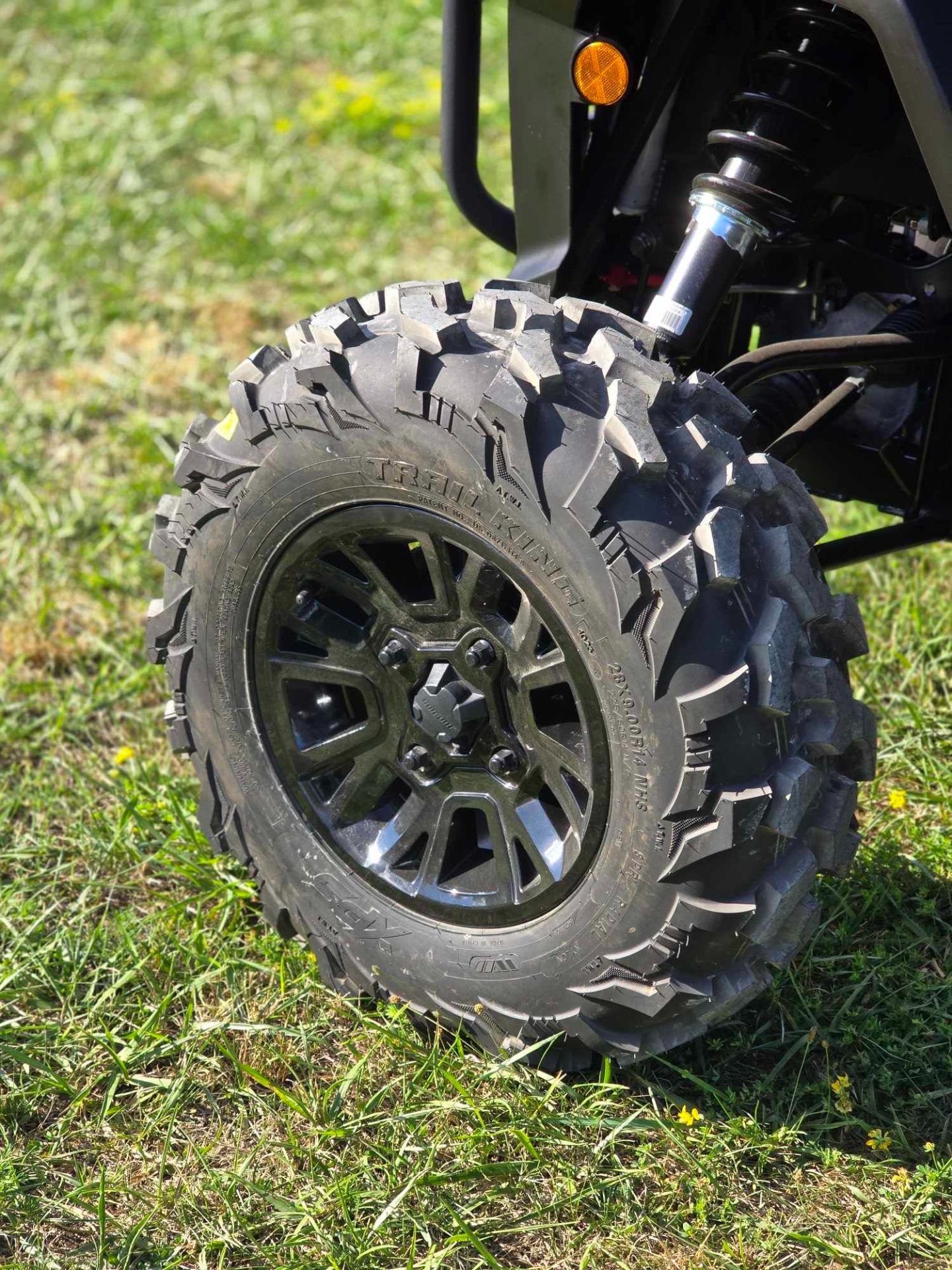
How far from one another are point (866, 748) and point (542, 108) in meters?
1.27

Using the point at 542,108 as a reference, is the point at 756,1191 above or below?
below

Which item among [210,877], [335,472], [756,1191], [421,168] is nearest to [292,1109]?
[210,877]

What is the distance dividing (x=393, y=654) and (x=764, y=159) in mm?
1057

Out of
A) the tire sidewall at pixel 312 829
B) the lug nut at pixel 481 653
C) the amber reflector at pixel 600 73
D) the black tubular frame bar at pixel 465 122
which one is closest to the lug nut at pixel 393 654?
the lug nut at pixel 481 653

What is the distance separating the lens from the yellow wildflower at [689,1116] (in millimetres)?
2395

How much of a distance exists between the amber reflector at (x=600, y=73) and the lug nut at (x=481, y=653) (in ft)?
3.18

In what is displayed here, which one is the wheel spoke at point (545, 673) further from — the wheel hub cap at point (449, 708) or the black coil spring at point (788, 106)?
the black coil spring at point (788, 106)

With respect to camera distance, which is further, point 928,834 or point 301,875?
point 928,834

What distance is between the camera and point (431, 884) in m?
2.54

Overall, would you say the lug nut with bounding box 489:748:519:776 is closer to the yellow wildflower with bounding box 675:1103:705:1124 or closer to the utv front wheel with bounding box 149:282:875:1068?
the utv front wheel with bounding box 149:282:875:1068

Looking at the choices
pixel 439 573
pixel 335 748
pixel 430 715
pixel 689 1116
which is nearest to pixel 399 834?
pixel 335 748

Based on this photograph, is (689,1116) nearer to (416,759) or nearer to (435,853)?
(435,853)

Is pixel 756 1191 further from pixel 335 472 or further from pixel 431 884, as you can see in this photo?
pixel 335 472

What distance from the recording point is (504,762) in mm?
2395
